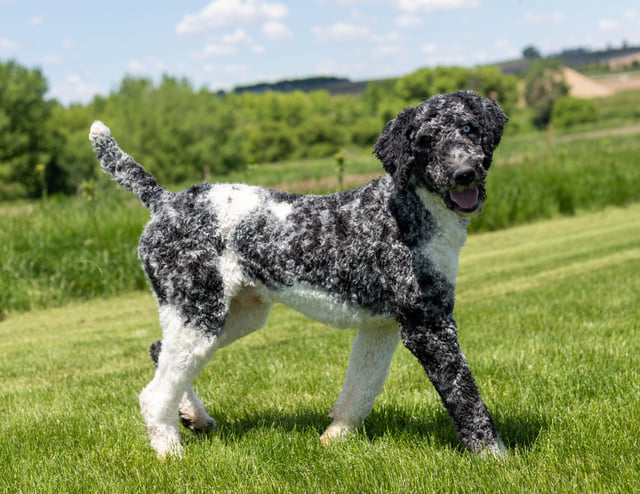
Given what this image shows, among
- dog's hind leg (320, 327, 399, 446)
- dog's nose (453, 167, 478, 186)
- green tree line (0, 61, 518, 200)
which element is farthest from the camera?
green tree line (0, 61, 518, 200)

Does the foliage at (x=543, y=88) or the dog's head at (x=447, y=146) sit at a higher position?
the foliage at (x=543, y=88)

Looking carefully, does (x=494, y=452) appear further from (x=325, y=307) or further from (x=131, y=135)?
(x=131, y=135)

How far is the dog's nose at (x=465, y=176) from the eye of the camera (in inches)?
116

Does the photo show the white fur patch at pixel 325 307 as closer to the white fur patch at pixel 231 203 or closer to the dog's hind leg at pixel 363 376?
the dog's hind leg at pixel 363 376

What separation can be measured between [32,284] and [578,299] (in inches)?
291

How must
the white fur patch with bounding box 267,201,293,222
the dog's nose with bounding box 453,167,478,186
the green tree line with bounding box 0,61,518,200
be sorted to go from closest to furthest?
1. the dog's nose with bounding box 453,167,478,186
2. the white fur patch with bounding box 267,201,293,222
3. the green tree line with bounding box 0,61,518,200

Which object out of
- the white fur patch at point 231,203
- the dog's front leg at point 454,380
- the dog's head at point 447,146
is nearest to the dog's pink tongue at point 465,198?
the dog's head at point 447,146

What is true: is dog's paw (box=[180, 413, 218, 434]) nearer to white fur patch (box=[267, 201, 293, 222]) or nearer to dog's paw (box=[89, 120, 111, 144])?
white fur patch (box=[267, 201, 293, 222])

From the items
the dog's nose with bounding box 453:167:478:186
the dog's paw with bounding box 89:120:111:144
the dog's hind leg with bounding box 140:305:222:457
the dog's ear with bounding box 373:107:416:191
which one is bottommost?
the dog's hind leg with bounding box 140:305:222:457

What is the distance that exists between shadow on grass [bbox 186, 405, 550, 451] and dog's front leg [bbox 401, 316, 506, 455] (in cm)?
28

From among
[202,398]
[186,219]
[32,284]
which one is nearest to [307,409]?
[202,398]

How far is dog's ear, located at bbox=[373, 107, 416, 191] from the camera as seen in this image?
3.20 metres

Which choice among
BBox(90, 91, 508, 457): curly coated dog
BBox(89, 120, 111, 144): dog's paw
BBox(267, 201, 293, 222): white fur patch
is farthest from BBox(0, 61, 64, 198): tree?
BBox(267, 201, 293, 222): white fur patch

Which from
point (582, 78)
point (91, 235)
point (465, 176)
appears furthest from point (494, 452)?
point (582, 78)
